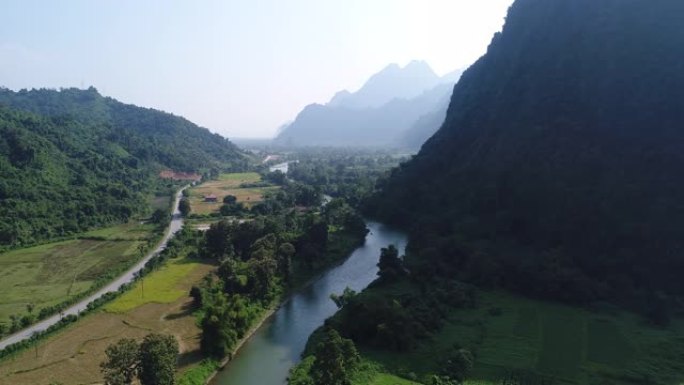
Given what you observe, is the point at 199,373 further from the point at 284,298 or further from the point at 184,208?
the point at 184,208

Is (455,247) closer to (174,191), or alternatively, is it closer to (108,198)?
(108,198)

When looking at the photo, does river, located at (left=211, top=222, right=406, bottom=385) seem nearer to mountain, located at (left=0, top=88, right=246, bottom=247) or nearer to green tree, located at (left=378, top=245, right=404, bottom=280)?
green tree, located at (left=378, top=245, right=404, bottom=280)

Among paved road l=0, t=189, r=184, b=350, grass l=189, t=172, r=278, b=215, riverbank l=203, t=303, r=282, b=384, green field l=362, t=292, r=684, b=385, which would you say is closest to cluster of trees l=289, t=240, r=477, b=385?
green field l=362, t=292, r=684, b=385

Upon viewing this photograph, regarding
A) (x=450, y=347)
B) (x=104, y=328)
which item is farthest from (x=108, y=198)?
(x=450, y=347)

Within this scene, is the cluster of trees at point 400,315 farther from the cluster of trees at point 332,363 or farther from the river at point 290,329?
the river at point 290,329

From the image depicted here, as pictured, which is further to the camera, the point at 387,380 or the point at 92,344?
the point at 92,344

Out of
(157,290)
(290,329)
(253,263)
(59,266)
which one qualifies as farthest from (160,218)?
(290,329)
